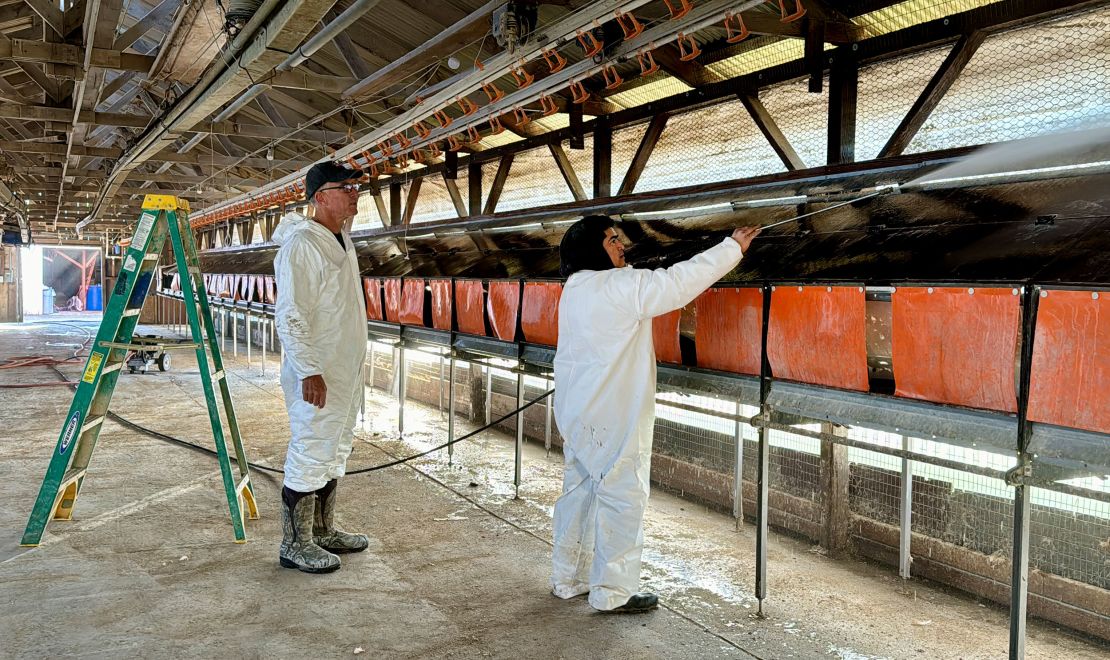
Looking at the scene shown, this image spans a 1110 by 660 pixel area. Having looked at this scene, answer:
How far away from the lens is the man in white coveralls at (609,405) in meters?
2.91

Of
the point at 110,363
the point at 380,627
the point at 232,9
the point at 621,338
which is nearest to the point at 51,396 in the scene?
the point at 110,363

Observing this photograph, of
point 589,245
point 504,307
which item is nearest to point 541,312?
point 504,307

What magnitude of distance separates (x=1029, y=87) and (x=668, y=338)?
1813 millimetres

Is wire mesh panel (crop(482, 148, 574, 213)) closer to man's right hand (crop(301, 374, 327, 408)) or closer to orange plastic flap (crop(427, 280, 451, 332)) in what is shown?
orange plastic flap (crop(427, 280, 451, 332))

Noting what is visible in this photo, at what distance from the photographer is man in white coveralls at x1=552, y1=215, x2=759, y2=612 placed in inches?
115

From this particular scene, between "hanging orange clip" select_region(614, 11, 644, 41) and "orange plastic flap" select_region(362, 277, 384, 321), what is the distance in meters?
3.54

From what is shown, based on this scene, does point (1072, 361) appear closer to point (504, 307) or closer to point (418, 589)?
point (418, 589)

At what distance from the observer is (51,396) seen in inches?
327

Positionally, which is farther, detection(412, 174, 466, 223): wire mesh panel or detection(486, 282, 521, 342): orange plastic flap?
detection(412, 174, 466, 223): wire mesh panel

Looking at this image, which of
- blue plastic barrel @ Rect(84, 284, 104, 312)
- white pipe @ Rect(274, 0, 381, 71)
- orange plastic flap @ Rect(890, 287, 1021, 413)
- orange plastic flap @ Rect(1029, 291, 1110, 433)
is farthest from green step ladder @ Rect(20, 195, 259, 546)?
blue plastic barrel @ Rect(84, 284, 104, 312)

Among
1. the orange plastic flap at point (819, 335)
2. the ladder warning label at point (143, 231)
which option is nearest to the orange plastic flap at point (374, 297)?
the ladder warning label at point (143, 231)

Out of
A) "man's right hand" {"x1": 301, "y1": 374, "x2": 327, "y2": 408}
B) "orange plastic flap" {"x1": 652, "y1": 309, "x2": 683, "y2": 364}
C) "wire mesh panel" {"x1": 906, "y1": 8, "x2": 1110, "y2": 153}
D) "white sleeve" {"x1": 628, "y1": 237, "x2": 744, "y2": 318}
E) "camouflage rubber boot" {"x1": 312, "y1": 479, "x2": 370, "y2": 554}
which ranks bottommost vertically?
"camouflage rubber boot" {"x1": 312, "y1": 479, "x2": 370, "y2": 554}

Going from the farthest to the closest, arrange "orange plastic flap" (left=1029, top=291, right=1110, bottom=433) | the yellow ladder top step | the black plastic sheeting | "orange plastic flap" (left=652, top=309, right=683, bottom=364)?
the yellow ladder top step → "orange plastic flap" (left=652, top=309, right=683, bottom=364) → the black plastic sheeting → "orange plastic flap" (left=1029, top=291, right=1110, bottom=433)

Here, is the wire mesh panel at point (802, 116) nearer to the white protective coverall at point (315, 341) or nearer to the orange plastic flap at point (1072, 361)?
the orange plastic flap at point (1072, 361)
